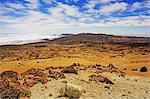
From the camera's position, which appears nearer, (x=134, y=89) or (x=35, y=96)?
(x=35, y=96)

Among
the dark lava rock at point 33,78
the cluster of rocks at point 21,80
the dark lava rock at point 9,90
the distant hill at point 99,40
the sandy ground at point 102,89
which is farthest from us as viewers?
the distant hill at point 99,40

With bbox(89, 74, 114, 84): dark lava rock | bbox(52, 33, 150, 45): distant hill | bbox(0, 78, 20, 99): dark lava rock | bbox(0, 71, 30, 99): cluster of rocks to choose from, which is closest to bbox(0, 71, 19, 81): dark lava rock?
bbox(0, 71, 30, 99): cluster of rocks

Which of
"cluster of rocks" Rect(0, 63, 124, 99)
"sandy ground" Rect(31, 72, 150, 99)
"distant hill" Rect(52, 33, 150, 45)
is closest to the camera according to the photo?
"cluster of rocks" Rect(0, 63, 124, 99)

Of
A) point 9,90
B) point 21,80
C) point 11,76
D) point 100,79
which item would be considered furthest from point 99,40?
point 9,90

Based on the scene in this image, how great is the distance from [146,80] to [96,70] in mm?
4790

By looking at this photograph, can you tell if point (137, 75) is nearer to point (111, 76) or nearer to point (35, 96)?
point (111, 76)

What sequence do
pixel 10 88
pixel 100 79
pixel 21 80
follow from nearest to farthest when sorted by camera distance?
pixel 10 88
pixel 21 80
pixel 100 79

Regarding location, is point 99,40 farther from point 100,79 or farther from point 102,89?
point 102,89

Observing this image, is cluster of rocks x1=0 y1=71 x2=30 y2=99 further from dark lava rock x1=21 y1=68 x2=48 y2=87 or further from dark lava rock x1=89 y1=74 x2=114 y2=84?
dark lava rock x1=89 y1=74 x2=114 y2=84

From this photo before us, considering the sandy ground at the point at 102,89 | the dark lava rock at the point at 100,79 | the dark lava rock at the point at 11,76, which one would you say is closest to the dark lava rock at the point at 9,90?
the sandy ground at the point at 102,89

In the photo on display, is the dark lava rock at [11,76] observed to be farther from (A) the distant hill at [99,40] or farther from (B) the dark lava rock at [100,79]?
(A) the distant hill at [99,40]

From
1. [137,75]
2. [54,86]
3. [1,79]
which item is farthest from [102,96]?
[137,75]

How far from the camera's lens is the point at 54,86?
665 inches

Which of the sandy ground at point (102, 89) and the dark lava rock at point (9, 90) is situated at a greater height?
the dark lava rock at point (9, 90)
